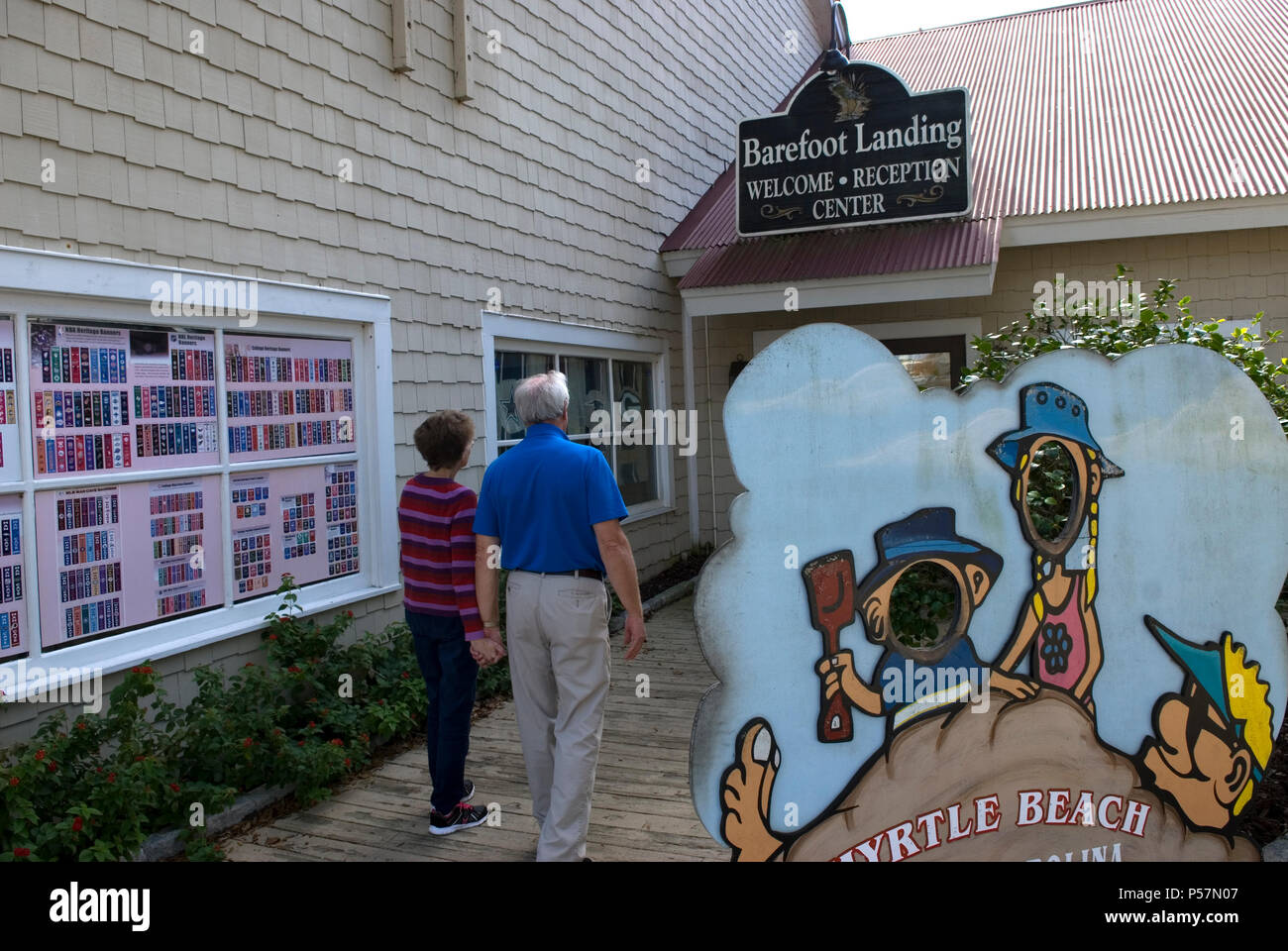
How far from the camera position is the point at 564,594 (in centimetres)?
345

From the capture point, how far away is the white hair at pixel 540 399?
11.8 feet

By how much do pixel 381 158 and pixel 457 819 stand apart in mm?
3701

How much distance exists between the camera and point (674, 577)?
947 centimetres

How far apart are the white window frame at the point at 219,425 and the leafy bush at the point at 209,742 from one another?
20 centimetres

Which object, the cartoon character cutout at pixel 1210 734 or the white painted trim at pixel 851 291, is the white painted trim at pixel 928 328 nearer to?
the white painted trim at pixel 851 291

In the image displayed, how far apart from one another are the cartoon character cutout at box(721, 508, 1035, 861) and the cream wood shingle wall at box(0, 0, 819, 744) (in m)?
2.75

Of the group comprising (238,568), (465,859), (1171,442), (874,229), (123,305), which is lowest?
(465,859)

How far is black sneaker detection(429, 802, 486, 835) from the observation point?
4.00 meters

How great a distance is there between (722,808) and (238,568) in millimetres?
2936

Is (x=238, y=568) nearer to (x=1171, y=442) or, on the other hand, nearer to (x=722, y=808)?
(x=722, y=808)

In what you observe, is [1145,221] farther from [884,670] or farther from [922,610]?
[884,670]

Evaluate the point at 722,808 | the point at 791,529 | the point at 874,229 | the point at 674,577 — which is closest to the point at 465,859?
the point at 722,808

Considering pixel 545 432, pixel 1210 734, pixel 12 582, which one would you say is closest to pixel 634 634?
pixel 545 432

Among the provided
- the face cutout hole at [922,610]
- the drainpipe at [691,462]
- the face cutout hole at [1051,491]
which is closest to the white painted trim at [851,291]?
the drainpipe at [691,462]
